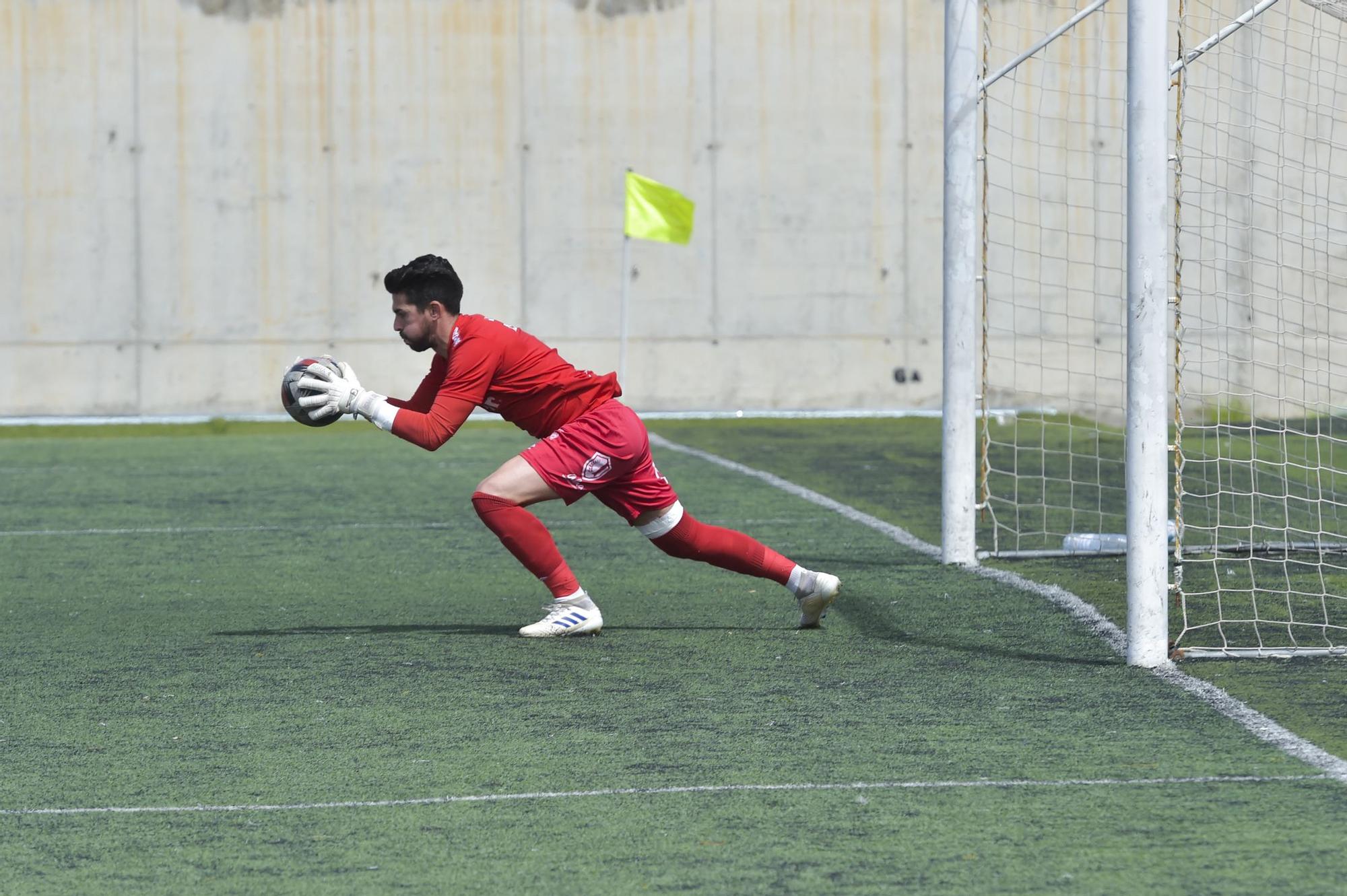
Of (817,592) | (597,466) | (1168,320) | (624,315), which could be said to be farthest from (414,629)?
(624,315)

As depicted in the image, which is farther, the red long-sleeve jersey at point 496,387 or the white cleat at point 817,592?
the white cleat at point 817,592

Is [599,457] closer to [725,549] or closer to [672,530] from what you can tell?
[672,530]

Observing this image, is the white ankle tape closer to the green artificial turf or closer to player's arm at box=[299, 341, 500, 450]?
the green artificial turf

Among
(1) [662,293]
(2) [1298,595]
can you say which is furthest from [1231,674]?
(1) [662,293]

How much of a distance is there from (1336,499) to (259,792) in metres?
8.58

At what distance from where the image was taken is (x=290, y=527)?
9.77 meters

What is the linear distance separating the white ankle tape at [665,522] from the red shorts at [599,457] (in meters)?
0.08

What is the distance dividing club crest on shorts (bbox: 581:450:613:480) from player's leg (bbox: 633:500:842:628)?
0.93ft

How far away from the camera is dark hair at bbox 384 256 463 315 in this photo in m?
5.85

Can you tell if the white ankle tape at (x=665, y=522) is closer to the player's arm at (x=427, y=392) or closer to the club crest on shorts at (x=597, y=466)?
the club crest on shorts at (x=597, y=466)

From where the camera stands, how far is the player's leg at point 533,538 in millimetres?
6070

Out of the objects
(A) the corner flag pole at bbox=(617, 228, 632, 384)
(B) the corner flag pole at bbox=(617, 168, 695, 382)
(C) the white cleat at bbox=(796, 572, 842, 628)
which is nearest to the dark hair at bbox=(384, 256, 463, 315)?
(C) the white cleat at bbox=(796, 572, 842, 628)

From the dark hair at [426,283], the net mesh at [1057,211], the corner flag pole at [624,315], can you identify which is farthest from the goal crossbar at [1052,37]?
the corner flag pole at [624,315]

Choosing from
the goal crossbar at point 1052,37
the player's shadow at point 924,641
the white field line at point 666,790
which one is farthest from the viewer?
the goal crossbar at point 1052,37
